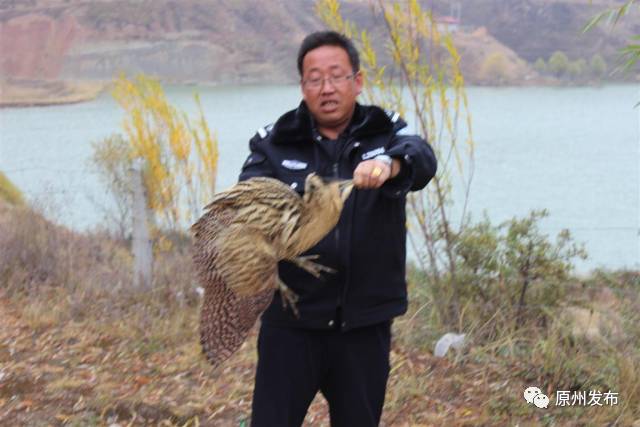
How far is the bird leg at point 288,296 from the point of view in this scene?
2.17 meters

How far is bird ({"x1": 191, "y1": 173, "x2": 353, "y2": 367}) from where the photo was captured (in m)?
1.97

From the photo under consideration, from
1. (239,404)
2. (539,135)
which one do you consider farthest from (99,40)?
(539,135)

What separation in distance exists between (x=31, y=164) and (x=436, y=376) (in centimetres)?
536

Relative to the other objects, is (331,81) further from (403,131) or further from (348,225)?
(348,225)

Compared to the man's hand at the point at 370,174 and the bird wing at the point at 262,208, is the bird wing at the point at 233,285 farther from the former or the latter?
the man's hand at the point at 370,174

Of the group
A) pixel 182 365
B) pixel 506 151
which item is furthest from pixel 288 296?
pixel 506 151

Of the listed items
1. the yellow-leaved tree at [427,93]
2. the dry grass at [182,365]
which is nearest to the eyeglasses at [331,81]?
the dry grass at [182,365]

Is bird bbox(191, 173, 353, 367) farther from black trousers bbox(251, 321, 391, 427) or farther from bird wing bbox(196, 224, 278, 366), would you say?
black trousers bbox(251, 321, 391, 427)

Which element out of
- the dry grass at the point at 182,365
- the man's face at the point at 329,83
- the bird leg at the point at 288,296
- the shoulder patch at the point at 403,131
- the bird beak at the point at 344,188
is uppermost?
the man's face at the point at 329,83

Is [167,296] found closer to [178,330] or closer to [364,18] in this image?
[178,330]

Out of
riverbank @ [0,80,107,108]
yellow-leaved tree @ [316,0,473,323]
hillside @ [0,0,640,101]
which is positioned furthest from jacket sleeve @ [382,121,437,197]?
riverbank @ [0,80,107,108]

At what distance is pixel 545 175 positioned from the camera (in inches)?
273

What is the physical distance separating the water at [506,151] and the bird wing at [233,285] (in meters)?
3.57

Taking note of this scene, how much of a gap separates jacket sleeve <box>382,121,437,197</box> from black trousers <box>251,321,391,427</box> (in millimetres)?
500
